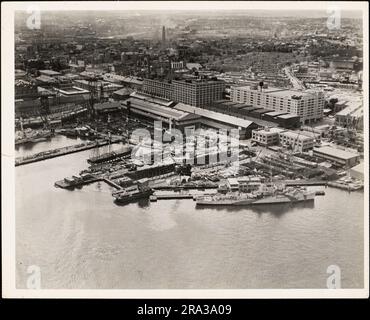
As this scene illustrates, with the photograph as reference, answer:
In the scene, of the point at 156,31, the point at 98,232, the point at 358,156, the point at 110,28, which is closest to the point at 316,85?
the point at 358,156

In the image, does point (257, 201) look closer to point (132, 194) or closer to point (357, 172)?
point (357, 172)

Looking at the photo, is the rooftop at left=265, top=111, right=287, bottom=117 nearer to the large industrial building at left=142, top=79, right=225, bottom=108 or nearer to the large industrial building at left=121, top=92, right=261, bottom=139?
the large industrial building at left=121, top=92, right=261, bottom=139

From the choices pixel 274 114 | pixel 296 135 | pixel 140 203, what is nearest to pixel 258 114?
pixel 274 114

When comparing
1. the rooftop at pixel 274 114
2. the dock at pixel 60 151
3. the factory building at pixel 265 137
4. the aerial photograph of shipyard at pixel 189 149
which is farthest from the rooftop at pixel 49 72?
the rooftop at pixel 274 114

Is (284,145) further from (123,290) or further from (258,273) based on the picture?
(123,290)

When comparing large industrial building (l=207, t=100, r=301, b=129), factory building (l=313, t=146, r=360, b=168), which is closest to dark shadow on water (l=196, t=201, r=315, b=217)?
factory building (l=313, t=146, r=360, b=168)

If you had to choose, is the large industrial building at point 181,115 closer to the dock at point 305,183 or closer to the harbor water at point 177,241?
the dock at point 305,183

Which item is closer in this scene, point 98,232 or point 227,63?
point 98,232
